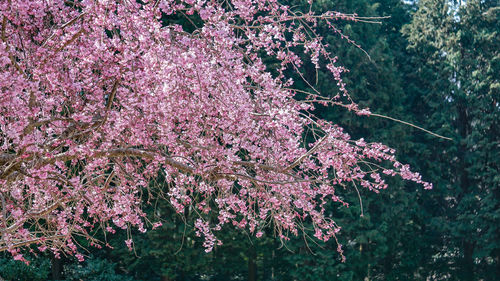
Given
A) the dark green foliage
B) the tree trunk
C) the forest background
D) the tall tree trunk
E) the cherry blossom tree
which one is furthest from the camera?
the tall tree trunk

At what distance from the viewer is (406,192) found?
48.3 feet

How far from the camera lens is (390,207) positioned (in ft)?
45.8

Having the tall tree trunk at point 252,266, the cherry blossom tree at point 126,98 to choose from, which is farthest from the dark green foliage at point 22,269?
the cherry blossom tree at point 126,98

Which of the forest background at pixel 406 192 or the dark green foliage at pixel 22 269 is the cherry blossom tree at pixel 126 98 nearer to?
the dark green foliage at pixel 22 269

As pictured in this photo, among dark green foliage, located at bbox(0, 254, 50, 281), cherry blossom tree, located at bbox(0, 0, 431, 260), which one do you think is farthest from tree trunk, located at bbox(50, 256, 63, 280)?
cherry blossom tree, located at bbox(0, 0, 431, 260)

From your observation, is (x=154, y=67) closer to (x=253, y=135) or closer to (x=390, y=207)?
(x=253, y=135)

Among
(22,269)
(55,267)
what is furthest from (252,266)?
(22,269)

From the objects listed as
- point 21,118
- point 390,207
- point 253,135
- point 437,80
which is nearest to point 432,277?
point 390,207

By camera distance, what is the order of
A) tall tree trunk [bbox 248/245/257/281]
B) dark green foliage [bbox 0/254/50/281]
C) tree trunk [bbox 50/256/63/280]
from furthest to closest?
tall tree trunk [bbox 248/245/257/281] < tree trunk [bbox 50/256/63/280] < dark green foliage [bbox 0/254/50/281]

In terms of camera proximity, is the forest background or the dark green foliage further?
the forest background

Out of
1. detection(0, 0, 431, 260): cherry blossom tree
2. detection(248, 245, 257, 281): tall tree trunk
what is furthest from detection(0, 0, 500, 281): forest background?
detection(0, 0, 431, 260): cherry blossom tree

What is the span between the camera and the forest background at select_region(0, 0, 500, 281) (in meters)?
13.0

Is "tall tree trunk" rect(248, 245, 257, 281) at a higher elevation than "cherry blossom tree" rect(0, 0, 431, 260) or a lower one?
lower

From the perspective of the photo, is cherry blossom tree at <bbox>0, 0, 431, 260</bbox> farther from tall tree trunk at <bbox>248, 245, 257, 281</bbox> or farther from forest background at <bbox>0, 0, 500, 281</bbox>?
tall tree trunk at <bbox>248, 245, 257, 281</bbox>
